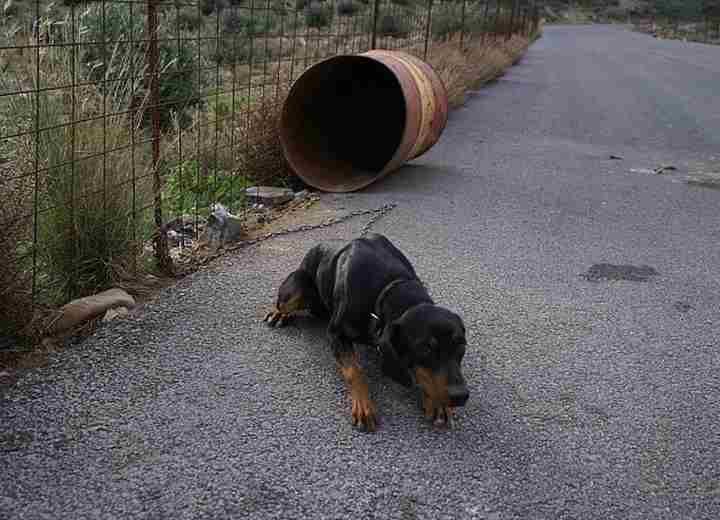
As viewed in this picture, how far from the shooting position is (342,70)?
29.3 ft

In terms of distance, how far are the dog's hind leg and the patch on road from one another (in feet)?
7.81

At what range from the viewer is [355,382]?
3844mm

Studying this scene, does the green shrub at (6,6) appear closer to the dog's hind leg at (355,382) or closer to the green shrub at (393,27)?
the dog's hind leg at (355,382)

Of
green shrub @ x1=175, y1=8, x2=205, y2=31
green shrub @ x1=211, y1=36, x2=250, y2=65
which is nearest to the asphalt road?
green shrub @ x1=211, y1=36, x2=250, y2=65

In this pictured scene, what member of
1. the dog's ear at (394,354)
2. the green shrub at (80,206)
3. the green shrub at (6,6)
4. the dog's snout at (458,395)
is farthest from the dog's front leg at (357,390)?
the green shrub at (6,6)

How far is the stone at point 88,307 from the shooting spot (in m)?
4.40

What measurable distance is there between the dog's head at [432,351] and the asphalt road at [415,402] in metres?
0.24

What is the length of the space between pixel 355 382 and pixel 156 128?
2294 millimetres

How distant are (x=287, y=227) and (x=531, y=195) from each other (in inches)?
111

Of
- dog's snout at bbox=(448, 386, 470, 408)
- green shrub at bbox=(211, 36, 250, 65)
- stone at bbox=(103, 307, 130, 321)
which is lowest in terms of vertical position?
stone at bbox=(103, 307, 130, 321)

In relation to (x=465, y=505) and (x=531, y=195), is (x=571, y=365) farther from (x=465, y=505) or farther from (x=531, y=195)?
(x=531, y=195)

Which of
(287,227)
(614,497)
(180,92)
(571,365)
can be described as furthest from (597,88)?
(614,497)

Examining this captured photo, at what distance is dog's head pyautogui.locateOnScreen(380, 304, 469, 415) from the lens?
11.6 feet

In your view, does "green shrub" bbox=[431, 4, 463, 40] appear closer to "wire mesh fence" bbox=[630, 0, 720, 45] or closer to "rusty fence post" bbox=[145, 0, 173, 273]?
"rusty fence post" bbox=[145, 0, 173, 273]
